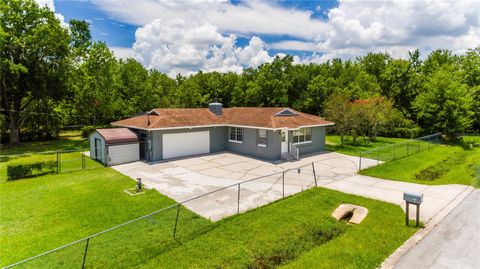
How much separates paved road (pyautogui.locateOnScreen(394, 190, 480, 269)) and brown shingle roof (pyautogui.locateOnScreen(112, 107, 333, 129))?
10.7 m

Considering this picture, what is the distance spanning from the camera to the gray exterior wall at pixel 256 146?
61.0 feet

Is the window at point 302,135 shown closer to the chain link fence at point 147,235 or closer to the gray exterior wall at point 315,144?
the gray exterior wall at point 315,144

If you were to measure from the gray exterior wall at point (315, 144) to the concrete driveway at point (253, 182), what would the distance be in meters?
1.36

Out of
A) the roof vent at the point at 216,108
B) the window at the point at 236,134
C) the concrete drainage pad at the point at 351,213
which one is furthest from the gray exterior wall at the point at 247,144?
the concrete drainage pad at the point at 351,213

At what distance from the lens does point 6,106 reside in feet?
85.1

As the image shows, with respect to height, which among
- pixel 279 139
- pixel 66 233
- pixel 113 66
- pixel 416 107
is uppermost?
pixel 113 66

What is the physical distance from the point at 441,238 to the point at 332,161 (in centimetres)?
1063

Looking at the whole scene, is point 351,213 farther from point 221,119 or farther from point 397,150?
point 221,119

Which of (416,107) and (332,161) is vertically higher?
(416,107)

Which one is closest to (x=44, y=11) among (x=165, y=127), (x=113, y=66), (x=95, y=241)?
(x=113, y=66)

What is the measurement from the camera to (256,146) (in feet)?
64.4

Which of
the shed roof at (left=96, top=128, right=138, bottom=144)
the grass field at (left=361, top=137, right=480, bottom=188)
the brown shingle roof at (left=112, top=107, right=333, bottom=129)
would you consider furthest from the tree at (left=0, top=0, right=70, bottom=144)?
the grass field at (left=361, top=137, right=480, bottom=188)

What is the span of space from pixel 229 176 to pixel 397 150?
537 inches

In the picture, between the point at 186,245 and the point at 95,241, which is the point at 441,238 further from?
the point at 95,241
